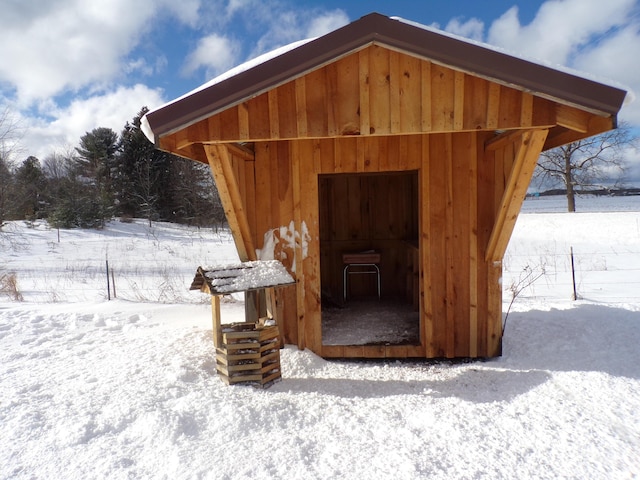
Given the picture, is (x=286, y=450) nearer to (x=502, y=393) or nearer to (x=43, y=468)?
(x=43, y=468)

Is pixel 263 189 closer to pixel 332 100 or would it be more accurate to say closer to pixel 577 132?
pixel 332 100

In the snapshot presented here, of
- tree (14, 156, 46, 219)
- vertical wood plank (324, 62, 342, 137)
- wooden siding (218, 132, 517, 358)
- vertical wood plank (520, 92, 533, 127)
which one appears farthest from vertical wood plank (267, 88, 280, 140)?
tree (14, 156, 46, 219)

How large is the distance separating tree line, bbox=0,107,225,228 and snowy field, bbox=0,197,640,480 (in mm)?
21772

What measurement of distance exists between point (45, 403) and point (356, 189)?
5882 millimetres

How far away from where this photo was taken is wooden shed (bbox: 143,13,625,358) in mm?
3209

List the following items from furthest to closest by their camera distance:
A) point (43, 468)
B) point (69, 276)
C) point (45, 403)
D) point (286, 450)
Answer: point (69, 276) < point (45, 403) < point (286, 450) < point (43, 468)

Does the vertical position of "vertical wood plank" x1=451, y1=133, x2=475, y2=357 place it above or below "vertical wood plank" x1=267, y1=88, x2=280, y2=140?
below

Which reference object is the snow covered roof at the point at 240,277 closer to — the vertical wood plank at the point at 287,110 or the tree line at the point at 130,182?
the vertical wood plank at the point at 287,110

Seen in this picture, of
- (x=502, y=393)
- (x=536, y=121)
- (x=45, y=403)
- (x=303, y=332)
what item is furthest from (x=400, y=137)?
(x=45, y=403)

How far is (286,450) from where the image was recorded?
8.16ft

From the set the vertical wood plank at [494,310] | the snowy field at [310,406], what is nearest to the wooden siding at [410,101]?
the vertical wood plank at [494,310]

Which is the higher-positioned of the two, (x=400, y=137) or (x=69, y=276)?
(x=400, y=137)

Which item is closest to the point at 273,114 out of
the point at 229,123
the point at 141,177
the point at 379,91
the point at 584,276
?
the point at 229,123

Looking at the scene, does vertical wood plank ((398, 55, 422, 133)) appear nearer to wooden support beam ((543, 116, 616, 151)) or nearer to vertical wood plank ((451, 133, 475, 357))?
vertical wood plank ((451, 133, 475, 357))
